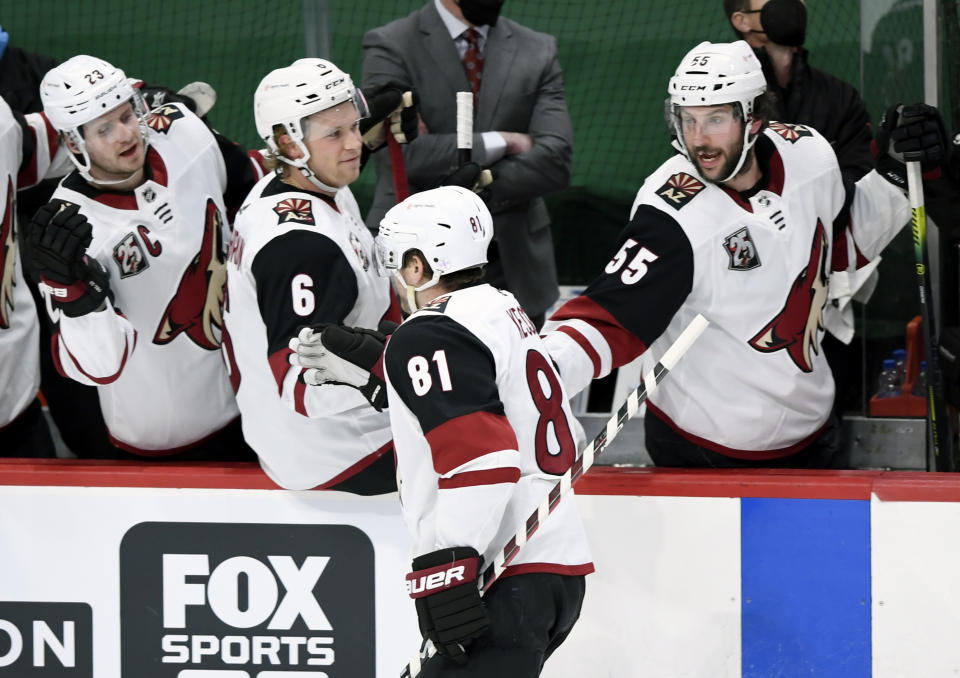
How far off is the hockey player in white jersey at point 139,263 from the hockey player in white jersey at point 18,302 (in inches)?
11.1

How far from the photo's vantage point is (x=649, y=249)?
292 cm

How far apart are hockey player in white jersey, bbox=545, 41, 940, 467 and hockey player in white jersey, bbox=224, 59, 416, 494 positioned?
43 centimetres

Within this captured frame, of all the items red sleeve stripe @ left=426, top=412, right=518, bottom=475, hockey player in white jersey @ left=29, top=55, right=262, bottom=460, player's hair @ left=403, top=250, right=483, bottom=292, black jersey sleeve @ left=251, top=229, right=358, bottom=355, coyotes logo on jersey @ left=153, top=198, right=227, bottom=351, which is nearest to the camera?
red sleeve stripe @ left=426, top=412, right=518, bottom=475

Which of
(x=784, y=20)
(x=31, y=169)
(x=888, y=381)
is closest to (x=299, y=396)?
(x=31, y=169)

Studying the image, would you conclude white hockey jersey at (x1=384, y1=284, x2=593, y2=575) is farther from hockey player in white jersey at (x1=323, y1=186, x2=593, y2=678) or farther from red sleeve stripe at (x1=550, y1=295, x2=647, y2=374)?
red sleeve stripe at (x1=550, y1=295, x2=647, y2=374)

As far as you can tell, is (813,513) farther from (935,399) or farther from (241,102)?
(241,102)

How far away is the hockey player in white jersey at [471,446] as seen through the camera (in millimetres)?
2256

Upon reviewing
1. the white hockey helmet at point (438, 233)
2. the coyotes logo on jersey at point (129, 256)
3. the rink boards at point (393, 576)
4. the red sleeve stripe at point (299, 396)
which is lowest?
the rink boards at point (393, 576)

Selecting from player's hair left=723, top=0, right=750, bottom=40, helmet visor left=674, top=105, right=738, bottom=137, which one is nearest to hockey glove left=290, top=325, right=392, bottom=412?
helmet visor left=674, top=105, right=738, bottom=137

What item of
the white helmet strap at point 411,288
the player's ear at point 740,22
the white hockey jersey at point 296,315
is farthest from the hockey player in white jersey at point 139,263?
the player's ear at point 740,22

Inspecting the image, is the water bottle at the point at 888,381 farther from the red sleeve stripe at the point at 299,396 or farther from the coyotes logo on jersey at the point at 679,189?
the red sleeve stripe at the point at 299,396

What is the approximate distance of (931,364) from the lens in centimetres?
325

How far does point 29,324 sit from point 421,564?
60.9 inches

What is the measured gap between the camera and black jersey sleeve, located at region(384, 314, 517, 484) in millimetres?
2244
